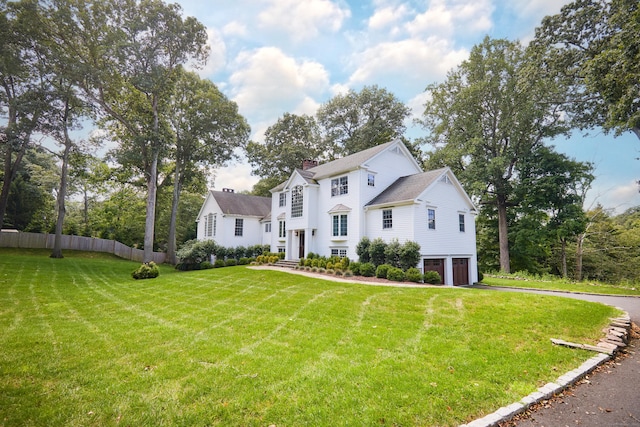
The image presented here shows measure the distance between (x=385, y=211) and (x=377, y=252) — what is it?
306 cm

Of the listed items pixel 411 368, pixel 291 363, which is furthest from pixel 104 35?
pixel 411 368

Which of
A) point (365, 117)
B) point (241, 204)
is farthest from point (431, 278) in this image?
point (365, 117)

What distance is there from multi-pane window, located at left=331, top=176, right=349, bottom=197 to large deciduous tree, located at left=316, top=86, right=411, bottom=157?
16.7m

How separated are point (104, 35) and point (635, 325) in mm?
29689

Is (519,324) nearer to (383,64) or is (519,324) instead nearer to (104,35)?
(383,64)

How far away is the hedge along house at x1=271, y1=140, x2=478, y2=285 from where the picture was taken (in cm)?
1802

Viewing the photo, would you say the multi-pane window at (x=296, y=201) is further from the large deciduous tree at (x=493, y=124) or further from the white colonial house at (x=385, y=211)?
the large deciduous tree at (x=493, y=124)

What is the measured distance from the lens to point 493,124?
87.9 feet

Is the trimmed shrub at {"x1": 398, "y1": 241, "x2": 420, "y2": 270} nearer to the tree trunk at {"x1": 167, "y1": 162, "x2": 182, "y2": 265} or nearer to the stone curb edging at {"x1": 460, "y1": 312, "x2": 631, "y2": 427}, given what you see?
the stone curb edging at {"x1": 460, "y1": 312, "x2": 631, "y2": 427}

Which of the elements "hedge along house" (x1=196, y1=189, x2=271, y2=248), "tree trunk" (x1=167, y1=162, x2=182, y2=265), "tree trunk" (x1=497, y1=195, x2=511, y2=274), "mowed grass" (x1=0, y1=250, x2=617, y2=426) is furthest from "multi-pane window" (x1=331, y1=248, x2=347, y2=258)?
"tree trunk" (x1=167, y1=162, x2=182, y2=265)

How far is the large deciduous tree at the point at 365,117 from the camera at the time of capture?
121ft

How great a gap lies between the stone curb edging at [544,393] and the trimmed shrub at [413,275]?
8703 millimetres

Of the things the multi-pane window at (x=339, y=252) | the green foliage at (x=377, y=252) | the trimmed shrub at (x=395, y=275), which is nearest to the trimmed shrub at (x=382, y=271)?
the trimmed shrub at (x=395, y=275)

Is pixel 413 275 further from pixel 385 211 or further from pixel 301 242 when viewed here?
pixel 301 242
